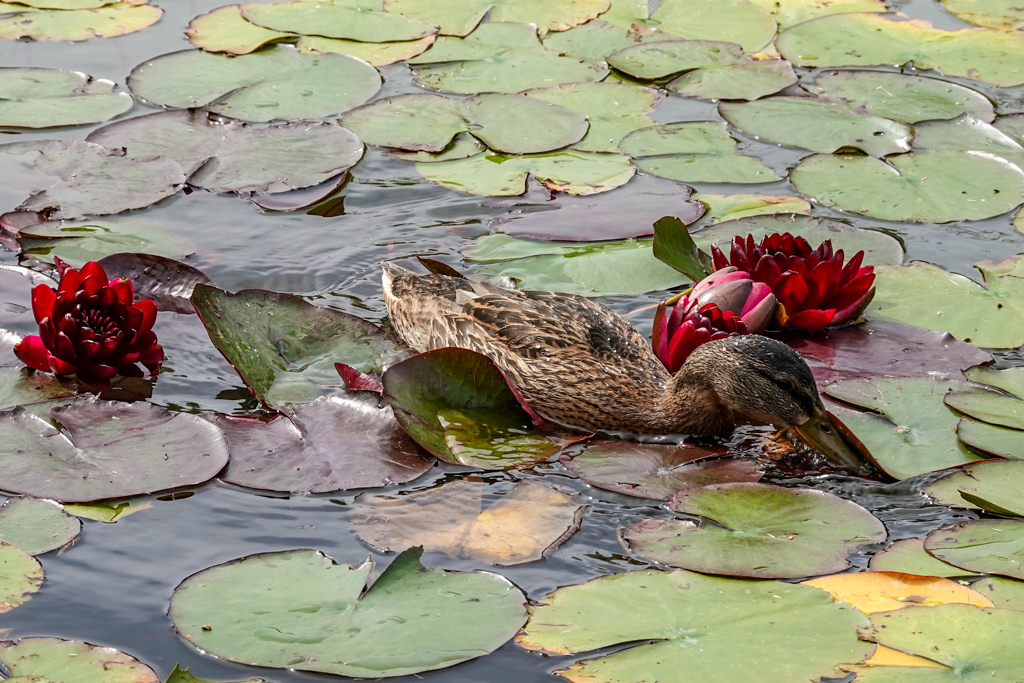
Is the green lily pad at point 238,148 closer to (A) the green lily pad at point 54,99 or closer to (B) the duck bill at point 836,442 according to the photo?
(A) the green lily pad at point 54,99

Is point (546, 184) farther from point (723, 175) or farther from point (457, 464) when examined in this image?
point (457, 464)

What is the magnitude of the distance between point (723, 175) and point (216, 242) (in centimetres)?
310

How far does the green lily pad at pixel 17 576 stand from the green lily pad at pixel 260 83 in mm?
3962

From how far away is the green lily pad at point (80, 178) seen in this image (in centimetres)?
653

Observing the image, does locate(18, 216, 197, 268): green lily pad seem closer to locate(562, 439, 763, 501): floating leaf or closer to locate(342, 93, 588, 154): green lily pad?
locate(342, 93, 588, 154): green lily pad

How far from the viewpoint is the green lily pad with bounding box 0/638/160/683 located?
11.7 ft

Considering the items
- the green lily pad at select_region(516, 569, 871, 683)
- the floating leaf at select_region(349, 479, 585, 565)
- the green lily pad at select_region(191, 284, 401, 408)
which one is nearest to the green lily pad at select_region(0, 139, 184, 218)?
the green lily pad at select_region(191, 284, 401, 408)

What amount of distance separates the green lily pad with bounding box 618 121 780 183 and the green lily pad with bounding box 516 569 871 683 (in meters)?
3.54

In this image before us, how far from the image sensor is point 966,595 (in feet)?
13.1

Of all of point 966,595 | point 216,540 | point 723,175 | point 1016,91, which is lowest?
point 216,540

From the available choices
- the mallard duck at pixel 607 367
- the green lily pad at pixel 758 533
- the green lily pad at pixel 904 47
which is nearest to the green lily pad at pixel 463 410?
the mallard duck at pixel 607 367

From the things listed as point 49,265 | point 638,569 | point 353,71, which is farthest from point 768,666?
point 353,71

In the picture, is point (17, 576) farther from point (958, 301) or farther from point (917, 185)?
point (917, 185)

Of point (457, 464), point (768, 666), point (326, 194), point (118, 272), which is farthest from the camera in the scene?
point (326, 194)
